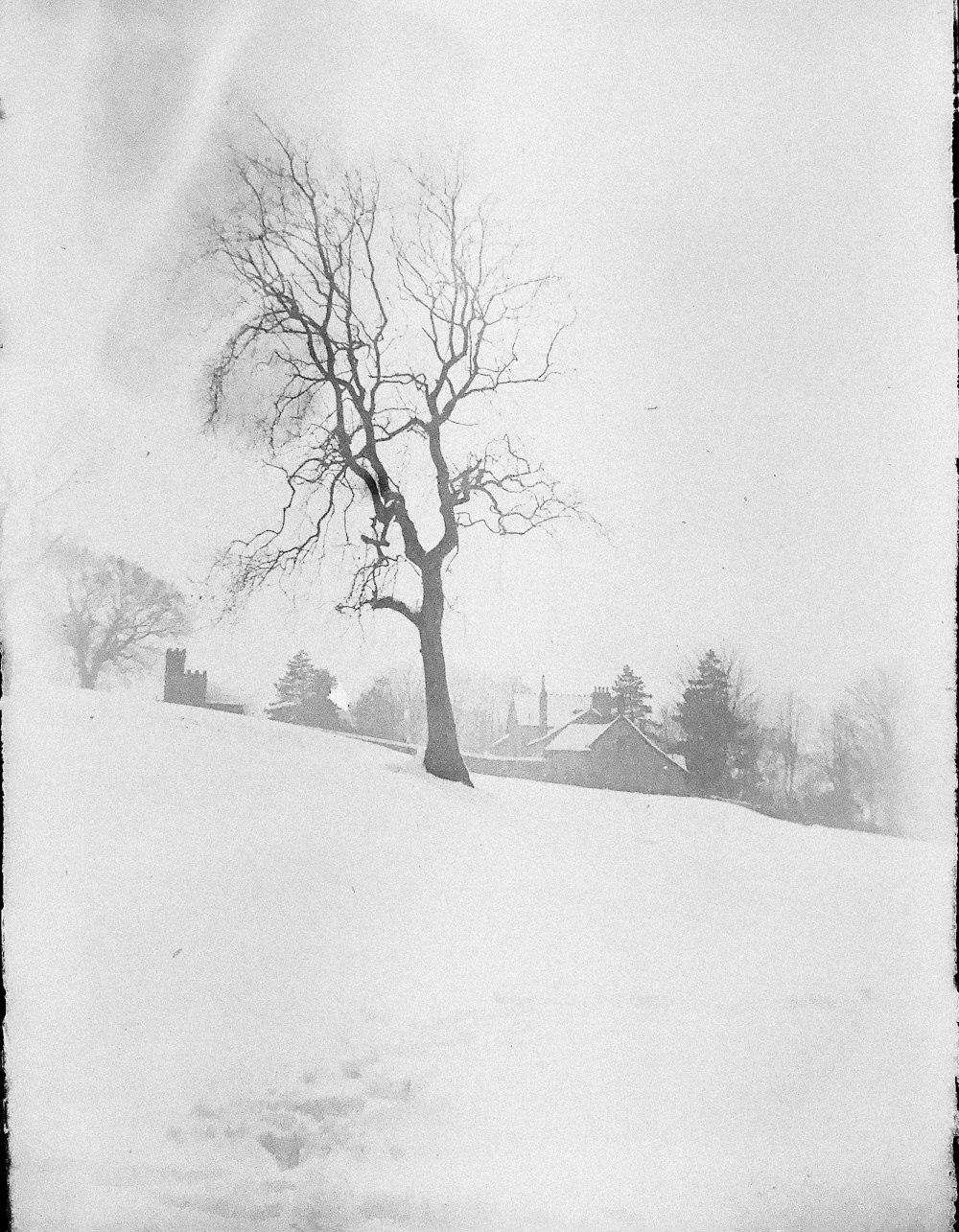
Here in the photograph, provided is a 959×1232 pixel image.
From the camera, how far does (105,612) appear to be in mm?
2521

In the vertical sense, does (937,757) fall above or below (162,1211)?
above

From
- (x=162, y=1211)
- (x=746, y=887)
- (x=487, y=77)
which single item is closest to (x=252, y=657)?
(x=162, y=1211)

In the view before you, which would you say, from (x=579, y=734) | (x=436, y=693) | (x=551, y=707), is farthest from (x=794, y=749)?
(x=436, y=693)

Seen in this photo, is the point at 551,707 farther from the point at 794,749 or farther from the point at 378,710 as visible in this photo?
the point at 794,749

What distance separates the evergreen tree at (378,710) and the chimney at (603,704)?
633 mm

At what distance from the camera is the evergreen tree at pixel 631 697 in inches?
104

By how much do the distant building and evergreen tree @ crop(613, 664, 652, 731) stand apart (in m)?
1.26

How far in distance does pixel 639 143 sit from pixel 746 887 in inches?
99.7

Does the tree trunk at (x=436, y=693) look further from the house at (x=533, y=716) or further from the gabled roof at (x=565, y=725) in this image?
the gabled roof at (x=565, y=725)

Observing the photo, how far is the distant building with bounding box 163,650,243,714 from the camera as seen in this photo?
2.56 m

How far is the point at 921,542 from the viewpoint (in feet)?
9.13

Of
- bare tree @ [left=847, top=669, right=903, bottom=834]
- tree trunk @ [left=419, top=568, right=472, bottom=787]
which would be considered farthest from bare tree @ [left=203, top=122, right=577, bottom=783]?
bare tree @ [left=847, top=669, right=903, bottom=834]

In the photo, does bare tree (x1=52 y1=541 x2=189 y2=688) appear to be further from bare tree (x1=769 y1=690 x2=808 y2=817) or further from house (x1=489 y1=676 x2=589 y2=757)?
bare tree (x1=769 y1=690 x2=808 y2=817)

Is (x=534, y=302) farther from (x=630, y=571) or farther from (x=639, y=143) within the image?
(x=630, y=571)
